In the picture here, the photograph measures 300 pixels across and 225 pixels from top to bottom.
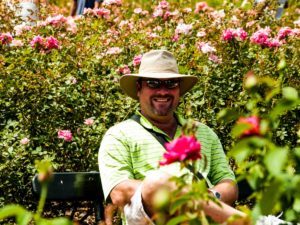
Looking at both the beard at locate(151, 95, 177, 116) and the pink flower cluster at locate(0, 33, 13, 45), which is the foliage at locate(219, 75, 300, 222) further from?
the pink flower cluster at locate(0, 33, 13, 45)

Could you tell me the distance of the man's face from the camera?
3830 millimetres

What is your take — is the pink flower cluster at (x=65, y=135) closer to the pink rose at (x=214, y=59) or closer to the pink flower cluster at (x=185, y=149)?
the pink rose at (x=214, y=59)

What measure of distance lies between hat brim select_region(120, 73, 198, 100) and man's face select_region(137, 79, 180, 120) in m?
0.03

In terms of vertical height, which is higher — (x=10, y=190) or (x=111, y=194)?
(x=111, y=194)

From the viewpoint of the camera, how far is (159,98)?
151 inches

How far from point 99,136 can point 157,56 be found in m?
0.90

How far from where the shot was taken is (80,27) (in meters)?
5.85

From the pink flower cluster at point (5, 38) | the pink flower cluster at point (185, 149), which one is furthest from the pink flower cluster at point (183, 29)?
the pink flower cluster at point (185, 149)

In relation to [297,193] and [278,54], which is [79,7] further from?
[297,193]

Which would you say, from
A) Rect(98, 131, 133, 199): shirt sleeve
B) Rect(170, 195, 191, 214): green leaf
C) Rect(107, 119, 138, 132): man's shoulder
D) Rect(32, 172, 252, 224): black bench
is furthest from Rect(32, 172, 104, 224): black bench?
Rect(170, 195, 191, 214): green leaf

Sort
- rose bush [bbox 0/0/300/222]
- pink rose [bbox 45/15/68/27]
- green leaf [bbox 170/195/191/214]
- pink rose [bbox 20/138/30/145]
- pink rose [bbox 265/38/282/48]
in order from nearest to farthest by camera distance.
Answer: green leaf [bbox 170/195/191/214]
pink rose [bbox 20/138/30/145]
rose bush [bbox 0/0/300/222]
pink rose [bbox 265/38/282/48]
pink rose [bbox 45/15/68/27]

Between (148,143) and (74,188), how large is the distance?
467mm

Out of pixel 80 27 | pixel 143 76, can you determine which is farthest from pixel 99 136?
pixel 80 27

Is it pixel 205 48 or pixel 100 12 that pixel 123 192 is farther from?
pixel 100 12
